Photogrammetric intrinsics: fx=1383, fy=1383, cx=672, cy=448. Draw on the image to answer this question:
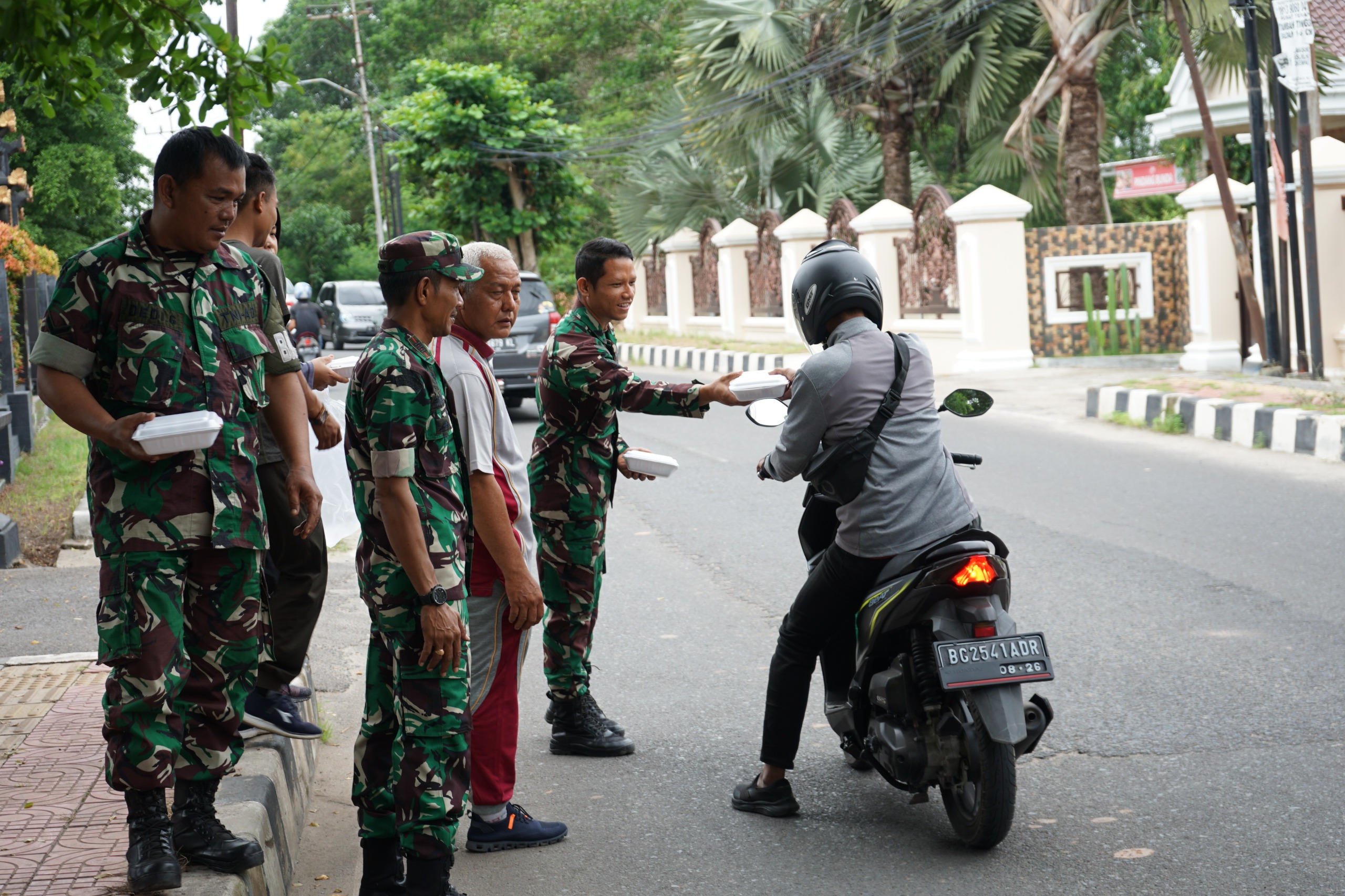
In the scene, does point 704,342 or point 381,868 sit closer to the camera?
point 381,868

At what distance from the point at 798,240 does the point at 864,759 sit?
65.6 ft

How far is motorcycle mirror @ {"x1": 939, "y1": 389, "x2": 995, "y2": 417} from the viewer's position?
13.0 ft

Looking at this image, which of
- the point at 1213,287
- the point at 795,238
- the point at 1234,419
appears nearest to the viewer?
the point at 1234,419

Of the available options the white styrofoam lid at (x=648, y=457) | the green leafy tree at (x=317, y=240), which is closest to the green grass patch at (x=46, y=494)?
the white styrofoam lid at (x=648, y=457)

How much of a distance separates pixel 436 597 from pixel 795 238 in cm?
2086

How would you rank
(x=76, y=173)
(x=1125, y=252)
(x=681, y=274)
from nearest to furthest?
(x=1125, y=252)
(x=76, y=173)
(x=681, y=274)

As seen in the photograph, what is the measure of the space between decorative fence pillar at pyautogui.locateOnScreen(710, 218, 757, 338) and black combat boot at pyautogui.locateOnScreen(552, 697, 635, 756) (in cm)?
2217

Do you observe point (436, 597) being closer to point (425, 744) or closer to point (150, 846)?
point (425, 744)

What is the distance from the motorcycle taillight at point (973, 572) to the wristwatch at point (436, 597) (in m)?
1.32

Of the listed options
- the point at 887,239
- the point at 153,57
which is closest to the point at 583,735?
the point at 153,57

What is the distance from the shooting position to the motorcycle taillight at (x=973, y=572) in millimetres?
3564

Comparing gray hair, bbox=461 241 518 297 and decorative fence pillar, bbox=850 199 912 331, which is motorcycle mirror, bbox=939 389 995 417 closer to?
gray hair, bbox=461 241 518 297

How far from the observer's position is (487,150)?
2581cm

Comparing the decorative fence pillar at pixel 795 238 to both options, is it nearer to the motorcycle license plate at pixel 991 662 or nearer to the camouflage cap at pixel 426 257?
the motorcycle license plate at pixel 991 662
